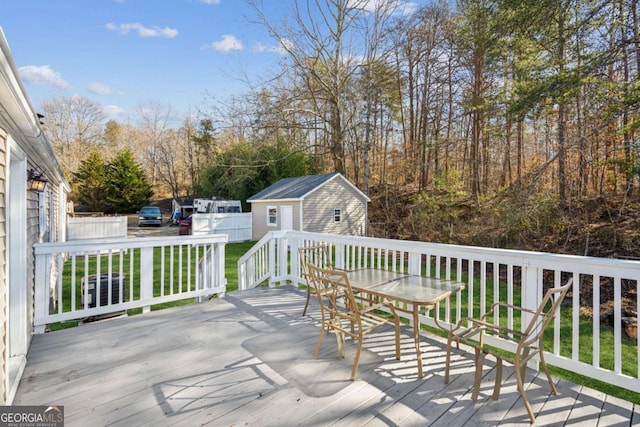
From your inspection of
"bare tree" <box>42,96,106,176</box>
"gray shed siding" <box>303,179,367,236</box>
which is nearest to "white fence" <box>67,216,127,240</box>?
"gray shed siding" <box>303,179,367,236</box>

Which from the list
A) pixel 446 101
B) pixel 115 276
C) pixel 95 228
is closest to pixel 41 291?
pixel 115 276

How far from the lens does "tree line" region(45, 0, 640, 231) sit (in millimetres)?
6309

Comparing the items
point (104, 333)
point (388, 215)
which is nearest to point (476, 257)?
point (104, 333)

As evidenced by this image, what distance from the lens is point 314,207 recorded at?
15.0m

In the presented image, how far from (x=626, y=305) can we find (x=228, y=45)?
1715cm

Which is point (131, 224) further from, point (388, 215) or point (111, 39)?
point (388, 215)

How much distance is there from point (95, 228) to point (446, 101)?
15911 millimetres

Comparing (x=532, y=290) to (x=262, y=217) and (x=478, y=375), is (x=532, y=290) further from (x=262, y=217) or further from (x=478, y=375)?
(x=262, y=217)

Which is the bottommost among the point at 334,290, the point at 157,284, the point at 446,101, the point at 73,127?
the point at 157,284

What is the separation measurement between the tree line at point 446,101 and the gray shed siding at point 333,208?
1.71m

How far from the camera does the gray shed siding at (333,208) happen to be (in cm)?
1497

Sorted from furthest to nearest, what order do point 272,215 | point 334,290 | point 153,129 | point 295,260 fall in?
point 153,129 < point 272,215 < point 295,260 < point 334,290

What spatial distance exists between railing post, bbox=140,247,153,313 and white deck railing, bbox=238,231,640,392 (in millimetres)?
1715

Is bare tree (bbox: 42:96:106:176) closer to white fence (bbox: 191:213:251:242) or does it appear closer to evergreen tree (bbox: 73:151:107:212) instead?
evergreen tree (bbox: 73:151:107:212)
